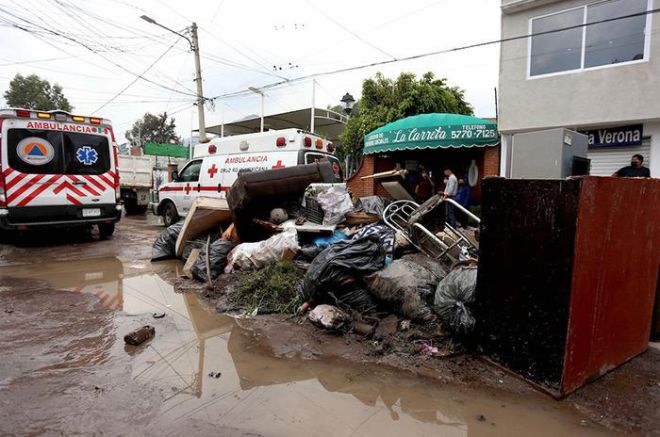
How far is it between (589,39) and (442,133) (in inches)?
148

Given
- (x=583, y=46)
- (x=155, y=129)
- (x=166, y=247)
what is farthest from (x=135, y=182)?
(x=155, y=129)

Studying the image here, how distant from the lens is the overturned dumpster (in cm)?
251

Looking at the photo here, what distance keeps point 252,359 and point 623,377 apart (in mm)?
2833

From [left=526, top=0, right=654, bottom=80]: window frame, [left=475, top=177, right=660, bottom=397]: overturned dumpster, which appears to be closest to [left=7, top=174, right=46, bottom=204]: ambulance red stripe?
[left=475, top=177, right=660, bottom=397]: overturned dumpster

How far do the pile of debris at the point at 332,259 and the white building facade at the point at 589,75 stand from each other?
13.2 feet

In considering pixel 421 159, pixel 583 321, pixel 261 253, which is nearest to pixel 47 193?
pixel 261 253

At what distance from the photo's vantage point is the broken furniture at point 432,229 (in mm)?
4387

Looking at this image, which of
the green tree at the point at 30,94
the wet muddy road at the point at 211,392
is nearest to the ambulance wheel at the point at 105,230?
the wet muddy road at the point at 211,392

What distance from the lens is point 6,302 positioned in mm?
4625

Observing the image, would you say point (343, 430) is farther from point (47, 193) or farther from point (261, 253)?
point (47, 193)

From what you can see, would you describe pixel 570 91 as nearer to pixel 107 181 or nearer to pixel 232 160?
pixel 232 160

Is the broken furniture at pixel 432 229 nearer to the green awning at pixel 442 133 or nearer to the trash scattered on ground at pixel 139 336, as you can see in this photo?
the trash scattered on ground at pixel 139 336

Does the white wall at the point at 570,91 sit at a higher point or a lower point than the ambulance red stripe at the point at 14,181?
higher

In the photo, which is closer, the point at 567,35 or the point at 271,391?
the point at 271,391
